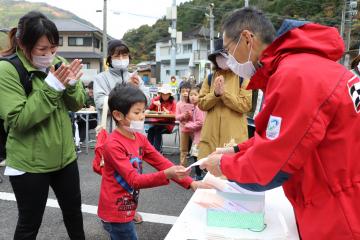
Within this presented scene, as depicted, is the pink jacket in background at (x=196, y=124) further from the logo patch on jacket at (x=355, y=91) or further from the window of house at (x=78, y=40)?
the window of house at (x=78, y=40)

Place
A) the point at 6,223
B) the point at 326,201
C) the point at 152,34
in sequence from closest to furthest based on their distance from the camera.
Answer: the point at 326,201
the point at 6,223
the point at 152,34

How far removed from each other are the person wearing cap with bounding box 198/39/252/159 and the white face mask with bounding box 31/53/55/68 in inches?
73.0

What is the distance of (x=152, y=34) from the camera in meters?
74.2

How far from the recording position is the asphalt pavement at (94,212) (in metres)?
3.50

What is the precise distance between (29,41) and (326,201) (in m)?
A: 1.94

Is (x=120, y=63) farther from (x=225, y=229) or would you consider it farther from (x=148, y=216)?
(x=225, y=229)

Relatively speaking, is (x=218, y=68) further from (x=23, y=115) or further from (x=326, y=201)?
(x=326, y=201)

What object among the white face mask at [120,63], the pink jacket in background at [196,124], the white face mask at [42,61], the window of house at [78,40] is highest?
the window of house at [78,40]

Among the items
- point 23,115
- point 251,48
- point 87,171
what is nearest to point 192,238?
point 251,48

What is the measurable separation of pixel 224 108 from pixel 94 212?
199 cm

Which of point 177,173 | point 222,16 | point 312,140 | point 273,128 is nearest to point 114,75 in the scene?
point 177,173

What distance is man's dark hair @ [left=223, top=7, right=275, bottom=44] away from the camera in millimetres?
1589

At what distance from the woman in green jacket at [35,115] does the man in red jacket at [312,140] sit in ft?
4.38

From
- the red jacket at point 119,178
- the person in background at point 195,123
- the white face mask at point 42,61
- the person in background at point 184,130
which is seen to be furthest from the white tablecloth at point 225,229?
the person in background at point 184,130
